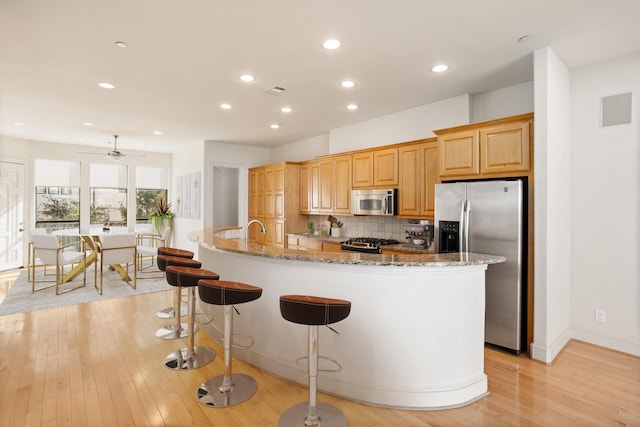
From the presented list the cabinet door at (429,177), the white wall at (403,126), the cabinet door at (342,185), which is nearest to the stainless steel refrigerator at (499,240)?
the cabinet door at (429,177)

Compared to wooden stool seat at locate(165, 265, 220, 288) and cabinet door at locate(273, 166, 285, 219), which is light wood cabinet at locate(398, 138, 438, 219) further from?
wooden stool seat at locate(165, 265, 220, 288)

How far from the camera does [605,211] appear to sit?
136 inches

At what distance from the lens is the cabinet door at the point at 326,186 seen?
596 cm

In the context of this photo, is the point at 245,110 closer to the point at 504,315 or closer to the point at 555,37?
the point at 555,37

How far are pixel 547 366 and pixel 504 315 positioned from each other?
0.53 metres

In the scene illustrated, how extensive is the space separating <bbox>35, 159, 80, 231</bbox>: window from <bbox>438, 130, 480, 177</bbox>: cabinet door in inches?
328

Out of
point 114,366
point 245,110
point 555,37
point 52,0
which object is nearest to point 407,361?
point 114,366

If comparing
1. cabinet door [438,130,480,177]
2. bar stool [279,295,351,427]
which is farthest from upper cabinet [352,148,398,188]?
bar stool [279,295,351,427]

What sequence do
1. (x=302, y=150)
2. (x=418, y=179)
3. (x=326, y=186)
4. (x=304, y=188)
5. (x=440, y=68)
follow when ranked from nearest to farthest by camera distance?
(x=440, y=68), (x=418, y=179), (x=326, y=186), (x=304, y=188), (x=302, y=150)

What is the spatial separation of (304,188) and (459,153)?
3433 mm

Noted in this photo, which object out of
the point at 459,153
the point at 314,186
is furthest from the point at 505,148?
the point at 314,186

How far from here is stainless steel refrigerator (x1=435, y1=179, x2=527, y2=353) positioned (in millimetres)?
3293

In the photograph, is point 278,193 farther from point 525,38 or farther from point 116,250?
point 525,38

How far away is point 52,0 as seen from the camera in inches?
93.3
